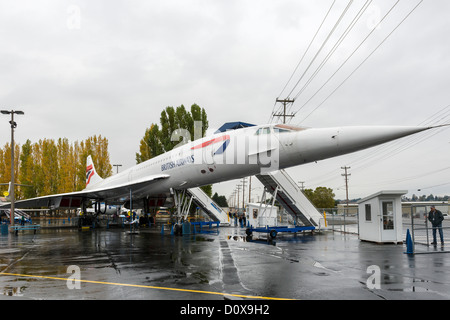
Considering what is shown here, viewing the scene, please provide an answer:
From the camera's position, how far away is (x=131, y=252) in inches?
436

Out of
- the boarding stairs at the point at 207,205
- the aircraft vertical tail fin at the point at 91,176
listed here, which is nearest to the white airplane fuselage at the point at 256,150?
the boarding stairs at the point at 207,205

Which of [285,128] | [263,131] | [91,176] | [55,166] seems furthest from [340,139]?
[55,166]

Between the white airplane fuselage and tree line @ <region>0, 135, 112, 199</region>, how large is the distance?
34576mm

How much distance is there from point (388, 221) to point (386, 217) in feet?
0.57

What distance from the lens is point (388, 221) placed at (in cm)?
1421

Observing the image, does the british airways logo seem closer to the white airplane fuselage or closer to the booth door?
the white airplane fuselage

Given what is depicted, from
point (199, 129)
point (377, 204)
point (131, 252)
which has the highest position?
point (199, 129)

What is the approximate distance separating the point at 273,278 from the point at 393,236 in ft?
30.0

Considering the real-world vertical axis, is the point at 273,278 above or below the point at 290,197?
below

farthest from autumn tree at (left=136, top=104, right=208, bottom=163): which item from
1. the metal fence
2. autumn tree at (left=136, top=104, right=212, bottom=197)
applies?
the metal fence

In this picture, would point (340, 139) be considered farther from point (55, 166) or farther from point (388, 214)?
point (55, 166)
